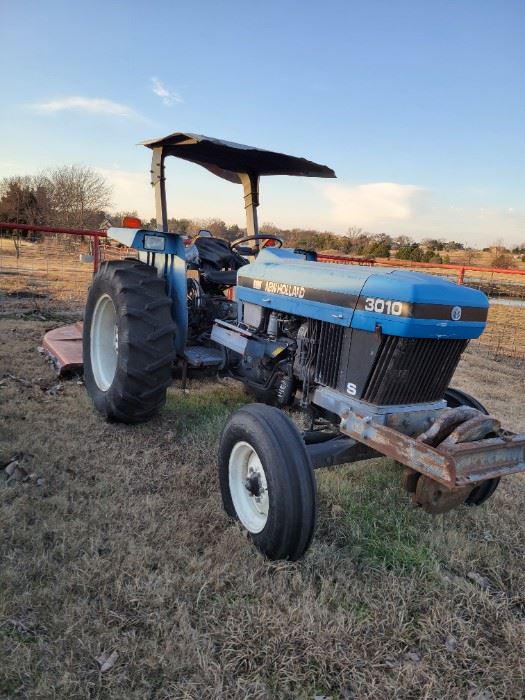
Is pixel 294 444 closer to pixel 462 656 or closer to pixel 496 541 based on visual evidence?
pixel 462 656

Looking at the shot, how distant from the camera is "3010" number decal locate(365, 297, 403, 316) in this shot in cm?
247

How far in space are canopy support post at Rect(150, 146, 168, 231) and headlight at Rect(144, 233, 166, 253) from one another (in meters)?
0.21

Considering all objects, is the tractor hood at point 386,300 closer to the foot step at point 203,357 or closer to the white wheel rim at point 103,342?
the foot step at point 203,357

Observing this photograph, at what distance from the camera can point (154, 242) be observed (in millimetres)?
4031

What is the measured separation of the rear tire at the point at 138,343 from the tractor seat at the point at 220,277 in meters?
0.63

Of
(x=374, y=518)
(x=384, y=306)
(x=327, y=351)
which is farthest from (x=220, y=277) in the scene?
(x=374, y=518)

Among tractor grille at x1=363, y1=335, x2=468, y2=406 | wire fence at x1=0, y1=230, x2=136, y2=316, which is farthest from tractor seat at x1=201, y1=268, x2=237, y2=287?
tractor grille at x1=363, y1=335, x2=468, y2=406

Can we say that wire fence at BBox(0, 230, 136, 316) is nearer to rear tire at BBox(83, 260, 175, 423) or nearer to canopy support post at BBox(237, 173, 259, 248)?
rear tire at BBox(83, 260, 175, 423)

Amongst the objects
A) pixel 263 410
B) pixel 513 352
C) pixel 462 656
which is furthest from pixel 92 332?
pixel 513 352

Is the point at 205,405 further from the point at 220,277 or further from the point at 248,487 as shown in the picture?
the point at 248,487

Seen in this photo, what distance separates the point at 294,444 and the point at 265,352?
3.82 ft

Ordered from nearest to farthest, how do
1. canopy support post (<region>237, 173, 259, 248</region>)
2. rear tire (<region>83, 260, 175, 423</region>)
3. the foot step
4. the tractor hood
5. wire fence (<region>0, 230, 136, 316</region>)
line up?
the tractor hood
rear tire (<region>83, 260, 175, 423</region>)
the foot step
canopy support post (<region>237, 173, 259, 248</region>)
wire fence (<region>0, 230, 136, 316</region>)

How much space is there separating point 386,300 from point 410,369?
15.2 inches

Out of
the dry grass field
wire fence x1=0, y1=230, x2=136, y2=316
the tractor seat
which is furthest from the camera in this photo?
wire fence x1=0, y1=230, x2=136, y2=316
